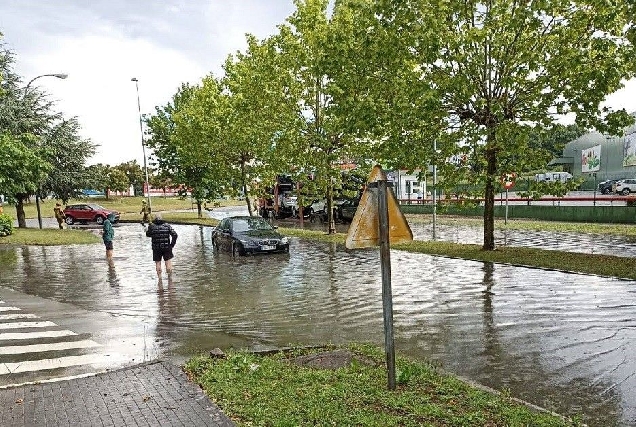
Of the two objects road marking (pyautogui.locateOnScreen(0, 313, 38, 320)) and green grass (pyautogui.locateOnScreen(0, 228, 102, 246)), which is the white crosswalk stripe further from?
green grass (pyautogui.locateOnScreen(0, 228, 102, 246))

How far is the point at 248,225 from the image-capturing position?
802 inches

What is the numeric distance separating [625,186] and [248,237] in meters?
30.7

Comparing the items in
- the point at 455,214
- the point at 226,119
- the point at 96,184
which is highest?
the point at 226,119

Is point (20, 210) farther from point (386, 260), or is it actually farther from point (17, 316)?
point (386, 260)

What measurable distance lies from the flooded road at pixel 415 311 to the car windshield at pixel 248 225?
7.45ft

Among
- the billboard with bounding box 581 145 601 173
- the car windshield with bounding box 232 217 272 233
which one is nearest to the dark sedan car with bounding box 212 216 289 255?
the car windshield with bounding box 232 217 272 233

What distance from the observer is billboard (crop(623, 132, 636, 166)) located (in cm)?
3652

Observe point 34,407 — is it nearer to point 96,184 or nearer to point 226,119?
point 226,119

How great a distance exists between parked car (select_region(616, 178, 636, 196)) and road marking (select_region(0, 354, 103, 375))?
39144 millimetres

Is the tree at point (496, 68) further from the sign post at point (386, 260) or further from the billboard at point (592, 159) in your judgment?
the billboard at point (592, 159)

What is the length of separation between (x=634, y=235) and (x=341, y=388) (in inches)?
765

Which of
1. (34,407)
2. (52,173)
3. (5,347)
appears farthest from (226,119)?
(34,407)

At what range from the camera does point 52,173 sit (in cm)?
3653

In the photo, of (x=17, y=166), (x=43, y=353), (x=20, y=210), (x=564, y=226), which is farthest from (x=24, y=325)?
(x=20, y=210)
